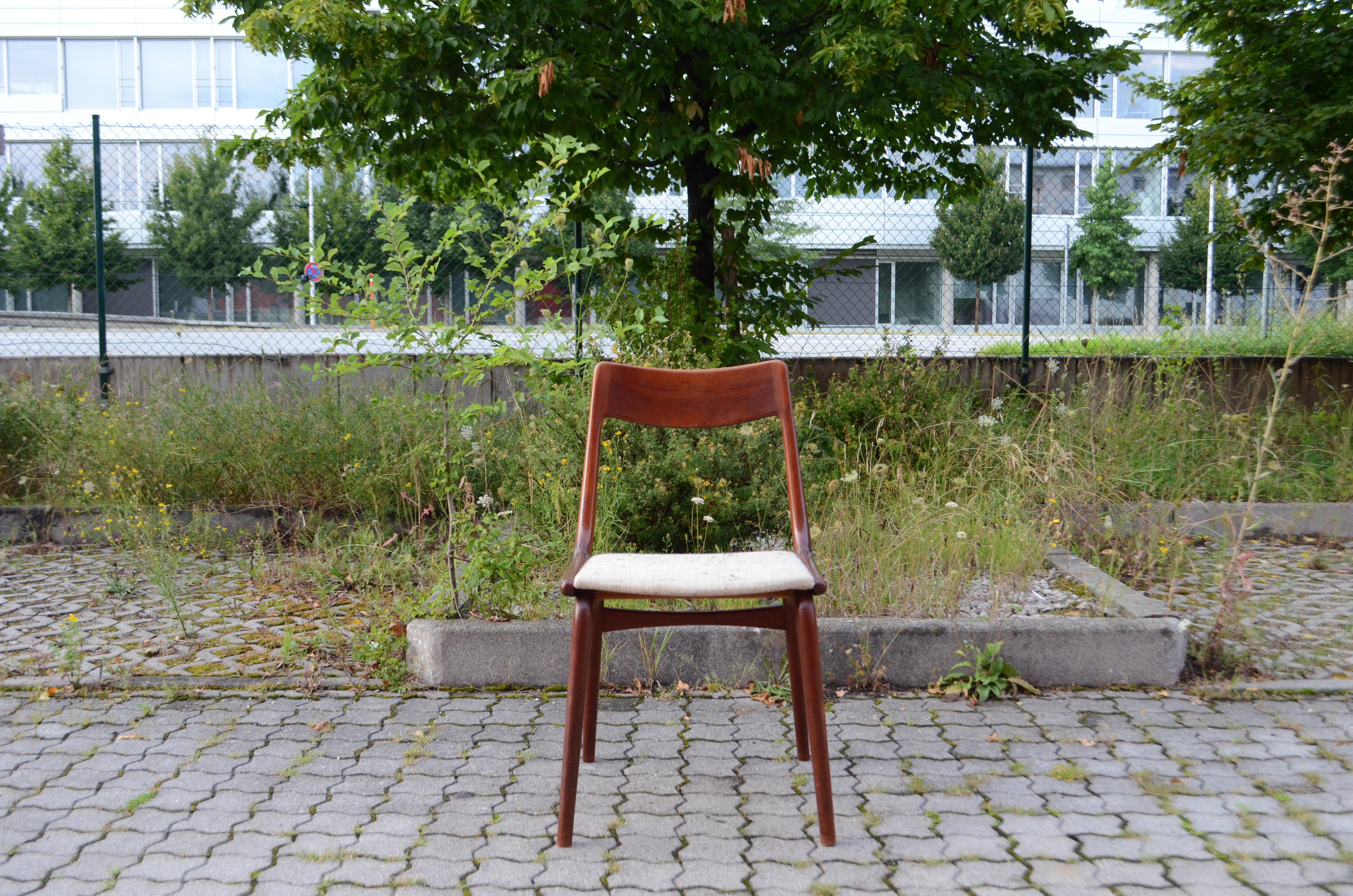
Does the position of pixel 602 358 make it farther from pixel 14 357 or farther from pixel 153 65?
pixel 153 65

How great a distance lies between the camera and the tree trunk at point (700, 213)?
6.34 metres

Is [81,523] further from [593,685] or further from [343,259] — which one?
[343,259]

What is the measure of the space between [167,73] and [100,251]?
3124cm

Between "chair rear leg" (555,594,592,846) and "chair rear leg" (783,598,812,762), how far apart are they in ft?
1.61

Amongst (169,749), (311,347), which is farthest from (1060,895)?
(311,347)

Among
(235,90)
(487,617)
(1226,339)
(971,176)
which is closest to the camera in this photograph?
(487,617)

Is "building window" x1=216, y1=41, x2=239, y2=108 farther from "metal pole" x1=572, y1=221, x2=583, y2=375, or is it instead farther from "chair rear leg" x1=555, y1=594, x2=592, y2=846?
"chair rear leg" x1=555, y1=594, x2=592, y2=846

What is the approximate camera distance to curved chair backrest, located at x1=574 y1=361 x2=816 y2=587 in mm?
2811

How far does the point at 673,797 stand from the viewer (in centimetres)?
269

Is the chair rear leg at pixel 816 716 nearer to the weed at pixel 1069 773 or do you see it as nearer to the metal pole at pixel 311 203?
the weed at pixel 1069 773

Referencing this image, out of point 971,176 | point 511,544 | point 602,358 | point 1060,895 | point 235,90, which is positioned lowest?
point 1060,895

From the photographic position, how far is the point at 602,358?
5.16m

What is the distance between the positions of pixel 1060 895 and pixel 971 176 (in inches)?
212

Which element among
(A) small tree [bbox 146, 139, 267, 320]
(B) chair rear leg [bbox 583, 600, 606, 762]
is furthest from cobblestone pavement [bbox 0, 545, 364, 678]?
(A) small tree [bbox 146, 139, 267, 320]
